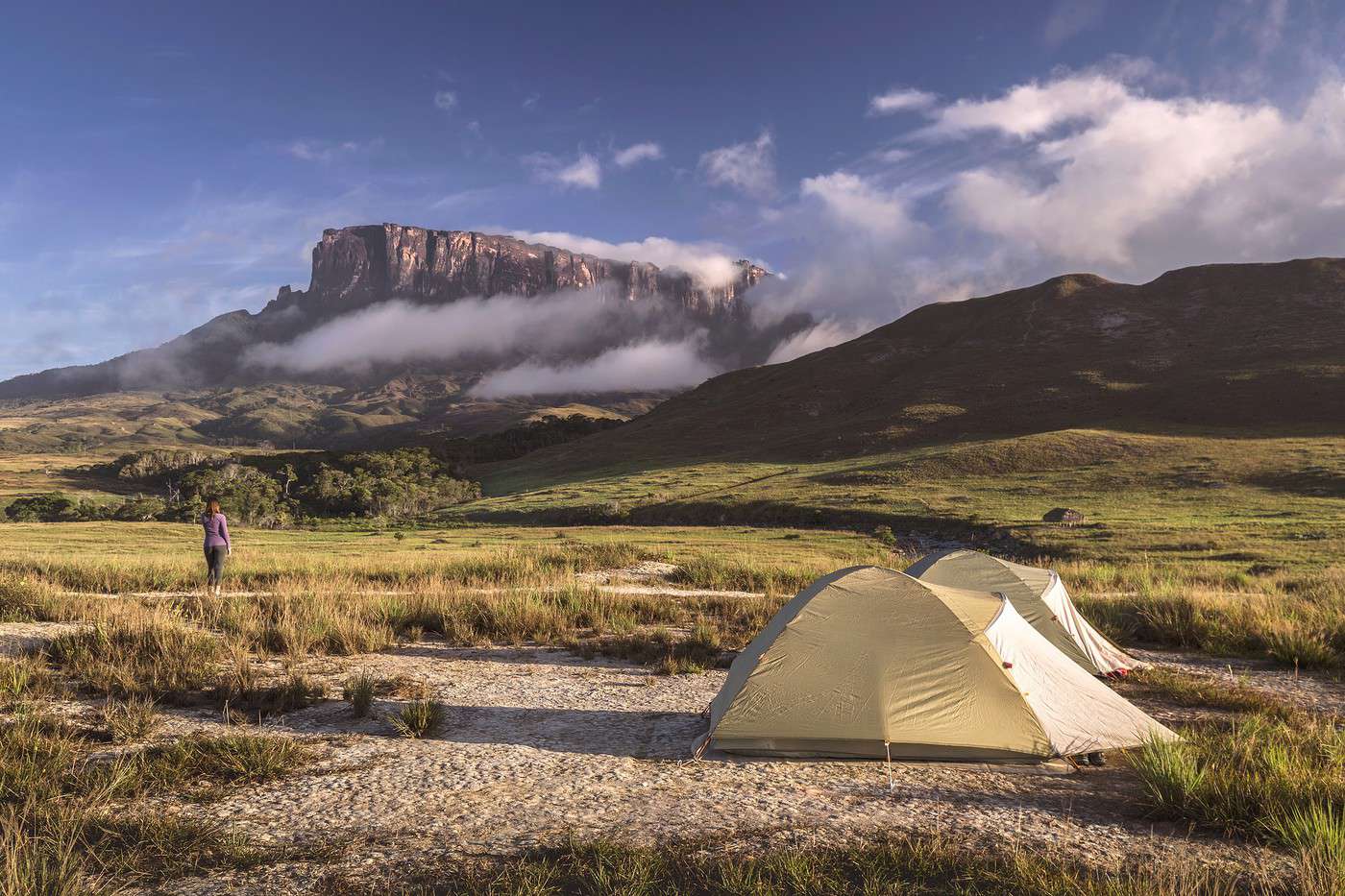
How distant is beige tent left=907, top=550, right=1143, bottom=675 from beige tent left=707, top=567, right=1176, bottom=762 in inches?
104

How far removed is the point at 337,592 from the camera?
1702 cm

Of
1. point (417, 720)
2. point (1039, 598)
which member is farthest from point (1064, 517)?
point (417, 720)

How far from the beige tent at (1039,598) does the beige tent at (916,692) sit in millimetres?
2644

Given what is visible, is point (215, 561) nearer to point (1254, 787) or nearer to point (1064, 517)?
point (1254, 787)

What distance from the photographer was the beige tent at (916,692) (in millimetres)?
7836

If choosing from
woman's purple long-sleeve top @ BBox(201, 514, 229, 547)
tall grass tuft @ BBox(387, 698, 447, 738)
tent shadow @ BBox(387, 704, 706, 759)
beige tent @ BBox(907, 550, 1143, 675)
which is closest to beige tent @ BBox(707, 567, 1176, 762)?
tent shadow @ BBox(387, 704, 706, 759)

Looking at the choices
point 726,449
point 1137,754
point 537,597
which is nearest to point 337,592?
point 537,597

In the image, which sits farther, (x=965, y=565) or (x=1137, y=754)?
(x=965, y=565)

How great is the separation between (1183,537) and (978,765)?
36688mm

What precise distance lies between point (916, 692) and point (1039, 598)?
16.2ft

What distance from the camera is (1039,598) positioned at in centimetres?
1175

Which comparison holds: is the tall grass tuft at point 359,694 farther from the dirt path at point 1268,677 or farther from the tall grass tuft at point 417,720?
the dirt path at point 1268,677

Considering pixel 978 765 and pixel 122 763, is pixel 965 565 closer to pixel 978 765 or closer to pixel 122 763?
pixel 978 765

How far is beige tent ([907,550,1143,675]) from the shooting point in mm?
11539
